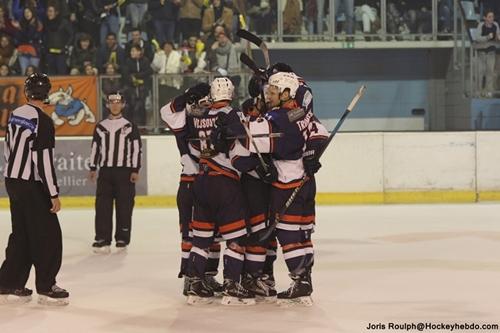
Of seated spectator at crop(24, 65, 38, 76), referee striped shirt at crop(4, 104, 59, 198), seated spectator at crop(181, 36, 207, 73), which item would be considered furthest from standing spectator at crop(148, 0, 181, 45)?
referee striped shirt at crop(4, 104, 59, 198)

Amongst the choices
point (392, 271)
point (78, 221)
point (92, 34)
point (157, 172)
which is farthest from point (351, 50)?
point (392, 271)

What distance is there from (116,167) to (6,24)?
672 centimetres

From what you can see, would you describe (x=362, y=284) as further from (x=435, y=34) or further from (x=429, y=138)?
(x=435, y=34)

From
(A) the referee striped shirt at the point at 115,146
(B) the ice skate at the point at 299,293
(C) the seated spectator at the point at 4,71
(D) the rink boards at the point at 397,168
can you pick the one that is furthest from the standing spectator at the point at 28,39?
(B) the ice skate at the point at 299,293

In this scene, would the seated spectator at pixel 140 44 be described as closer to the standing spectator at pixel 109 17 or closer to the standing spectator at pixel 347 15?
the standing spectator at pixel 109 17

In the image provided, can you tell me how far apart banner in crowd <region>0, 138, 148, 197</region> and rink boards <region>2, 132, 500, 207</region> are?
0.06m

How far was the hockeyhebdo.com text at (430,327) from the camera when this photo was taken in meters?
4.99

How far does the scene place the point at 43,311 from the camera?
5715 millimetres

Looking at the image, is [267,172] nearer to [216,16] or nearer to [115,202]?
[115,202]

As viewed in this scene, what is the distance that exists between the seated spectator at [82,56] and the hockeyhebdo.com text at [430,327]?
9663mm

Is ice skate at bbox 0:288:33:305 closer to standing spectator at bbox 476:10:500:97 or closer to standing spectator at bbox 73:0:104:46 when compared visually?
standing spectator at bbox 73:0:104:46

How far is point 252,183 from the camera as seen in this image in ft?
19.6

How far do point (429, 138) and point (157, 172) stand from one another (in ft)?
11.3

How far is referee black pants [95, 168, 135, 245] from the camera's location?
8664 mm
